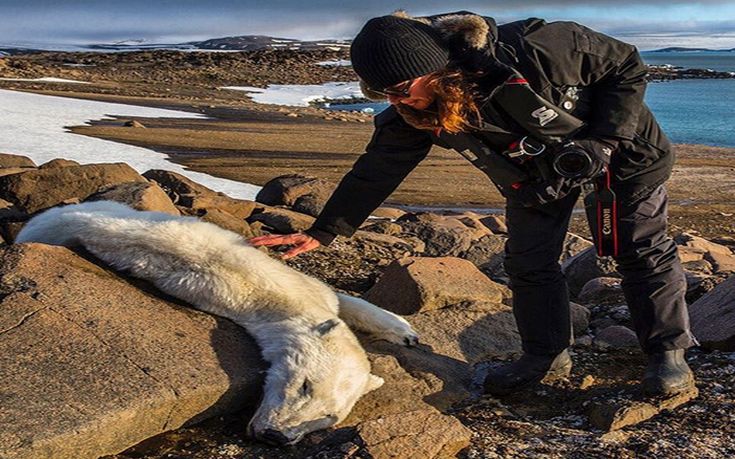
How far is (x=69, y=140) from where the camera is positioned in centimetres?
1642

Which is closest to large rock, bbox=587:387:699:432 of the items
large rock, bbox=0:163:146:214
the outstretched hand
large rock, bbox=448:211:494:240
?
the outstretched hand

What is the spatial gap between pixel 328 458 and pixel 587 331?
8.98 ft

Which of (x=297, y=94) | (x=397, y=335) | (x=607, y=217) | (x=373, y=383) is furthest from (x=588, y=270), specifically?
(x=297, y=94)

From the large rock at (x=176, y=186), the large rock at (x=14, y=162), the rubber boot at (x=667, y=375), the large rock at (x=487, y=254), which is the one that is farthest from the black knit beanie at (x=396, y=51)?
the large rock at (x=14, y=162)

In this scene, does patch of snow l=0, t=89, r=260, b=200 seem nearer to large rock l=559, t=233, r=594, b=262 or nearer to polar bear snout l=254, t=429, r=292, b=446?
large rock l=559, t=233, r=594, b=262

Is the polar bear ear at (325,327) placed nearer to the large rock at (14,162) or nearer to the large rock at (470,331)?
the large rock at (470,331)

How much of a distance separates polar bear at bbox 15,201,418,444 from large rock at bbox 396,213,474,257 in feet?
11.1

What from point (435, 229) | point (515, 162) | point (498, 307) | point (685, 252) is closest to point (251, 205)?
point (435, 229)

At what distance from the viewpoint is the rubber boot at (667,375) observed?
3.96 metres

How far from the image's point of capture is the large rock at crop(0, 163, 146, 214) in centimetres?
738

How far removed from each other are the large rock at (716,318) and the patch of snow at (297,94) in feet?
99.2

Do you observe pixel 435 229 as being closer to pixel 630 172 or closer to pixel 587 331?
pixel 587 331

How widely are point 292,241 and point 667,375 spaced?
1.99 metres

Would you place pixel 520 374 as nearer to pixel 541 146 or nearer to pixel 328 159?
pixel 541 146
